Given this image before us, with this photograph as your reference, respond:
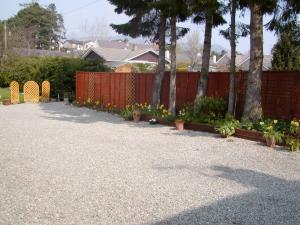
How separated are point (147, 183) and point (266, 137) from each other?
4.33 meters

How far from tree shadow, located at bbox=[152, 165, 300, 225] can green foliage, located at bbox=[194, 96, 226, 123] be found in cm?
582

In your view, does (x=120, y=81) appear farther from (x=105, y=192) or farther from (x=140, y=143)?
(x=105, y=192)

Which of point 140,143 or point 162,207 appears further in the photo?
point 140,143

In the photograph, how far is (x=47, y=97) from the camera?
24.5 meters

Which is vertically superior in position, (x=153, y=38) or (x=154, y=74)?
(x=153, y=38)

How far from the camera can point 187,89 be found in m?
14.8

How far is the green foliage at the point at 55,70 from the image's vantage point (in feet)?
80.9

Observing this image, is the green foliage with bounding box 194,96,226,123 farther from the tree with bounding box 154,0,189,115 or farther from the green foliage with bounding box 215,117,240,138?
the tree with bounding box 154,0,189,115

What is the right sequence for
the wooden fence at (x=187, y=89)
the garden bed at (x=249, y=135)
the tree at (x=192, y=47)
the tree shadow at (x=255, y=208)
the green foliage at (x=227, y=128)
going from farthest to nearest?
the tree at (x=192, y=47)
the wooden fence at (x=187, y=89)
the green foliage at (x=227, y=128)
the garden bed at (x=249, y=135)
the tree shadow at (x=255, y=208)

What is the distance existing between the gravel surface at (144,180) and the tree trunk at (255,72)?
129cm

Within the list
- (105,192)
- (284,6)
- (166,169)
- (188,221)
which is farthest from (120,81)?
(188,221)

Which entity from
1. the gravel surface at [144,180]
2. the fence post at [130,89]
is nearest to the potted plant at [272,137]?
the gravel surface at [144,180]

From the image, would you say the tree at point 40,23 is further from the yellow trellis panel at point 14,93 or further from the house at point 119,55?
the yellow trellis panel at point 14,93

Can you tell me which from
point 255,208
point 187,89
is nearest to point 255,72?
point 187,89
